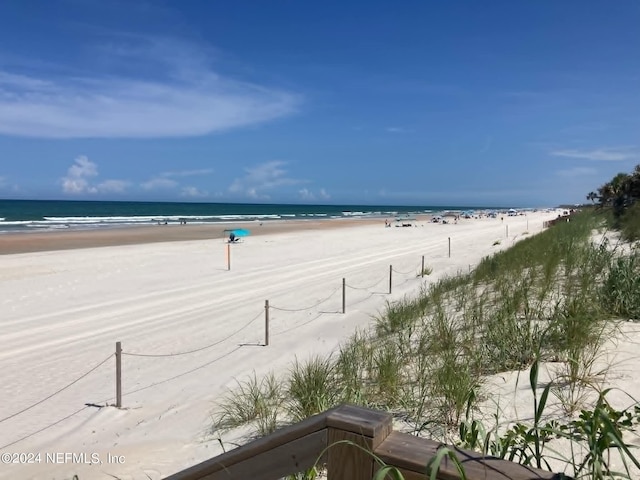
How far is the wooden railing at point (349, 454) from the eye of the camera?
4.92 feet

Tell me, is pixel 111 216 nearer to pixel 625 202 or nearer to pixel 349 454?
pixel 625 202

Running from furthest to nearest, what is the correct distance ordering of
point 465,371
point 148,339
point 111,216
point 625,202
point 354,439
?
point 111,216
point 625,202
point 148,339
point 465,371
point 354,439

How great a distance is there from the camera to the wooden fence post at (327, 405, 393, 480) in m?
1.63

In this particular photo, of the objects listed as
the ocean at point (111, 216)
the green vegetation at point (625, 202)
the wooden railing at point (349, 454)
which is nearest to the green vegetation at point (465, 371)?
the wooden railing at point (349, 454)

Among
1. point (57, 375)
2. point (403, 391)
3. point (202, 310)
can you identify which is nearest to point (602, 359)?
point (403, 391)

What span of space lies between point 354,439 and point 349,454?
0.06m

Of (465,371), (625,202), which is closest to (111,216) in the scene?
(625,202)

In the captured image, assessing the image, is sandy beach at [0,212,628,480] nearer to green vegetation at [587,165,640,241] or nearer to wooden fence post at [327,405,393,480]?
wooden fence post at [327,405,393,480]

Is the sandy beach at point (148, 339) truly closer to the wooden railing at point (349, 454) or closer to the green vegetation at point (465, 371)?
the green vegetation at point (465, 371)

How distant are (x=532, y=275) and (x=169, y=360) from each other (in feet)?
20.7

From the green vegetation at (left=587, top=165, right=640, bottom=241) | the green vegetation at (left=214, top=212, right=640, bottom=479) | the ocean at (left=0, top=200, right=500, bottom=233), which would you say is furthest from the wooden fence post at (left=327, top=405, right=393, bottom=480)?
the ocean at (left=0, top=200, right=500, bottom=233)

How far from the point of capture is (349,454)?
5.51 feet

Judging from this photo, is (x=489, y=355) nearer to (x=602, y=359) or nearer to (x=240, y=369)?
(x=602, y=359)

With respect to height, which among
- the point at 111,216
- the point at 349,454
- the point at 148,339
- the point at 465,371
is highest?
the point at 349,454
